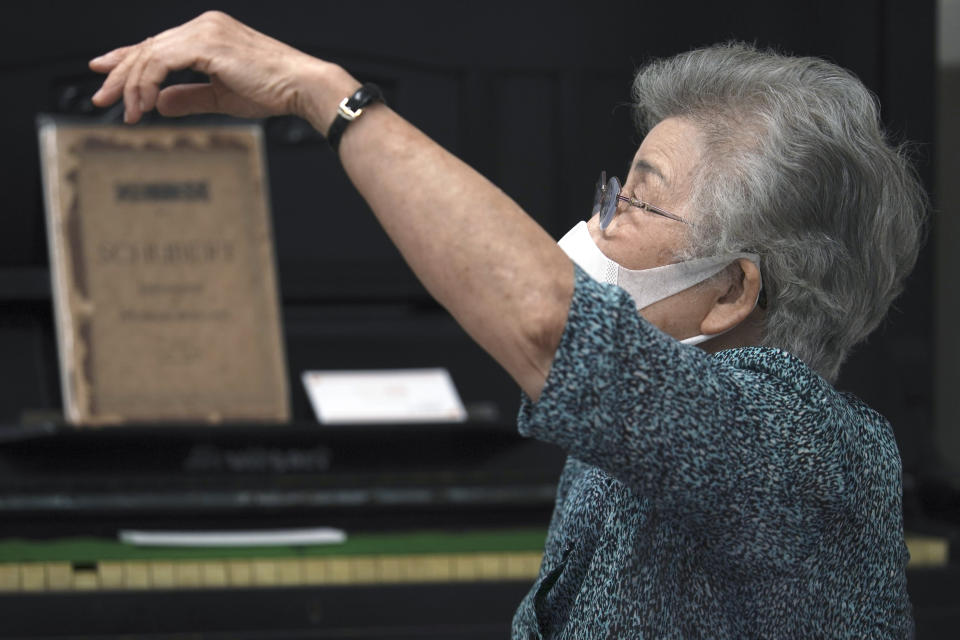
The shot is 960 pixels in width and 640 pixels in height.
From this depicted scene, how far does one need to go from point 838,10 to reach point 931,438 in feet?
2.96

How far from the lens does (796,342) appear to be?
111cm

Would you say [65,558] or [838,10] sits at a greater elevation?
[838,10]

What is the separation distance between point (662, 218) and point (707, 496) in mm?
314

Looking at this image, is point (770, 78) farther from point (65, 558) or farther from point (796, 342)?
point (65, 558)

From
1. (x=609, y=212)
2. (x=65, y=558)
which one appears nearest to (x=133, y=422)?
(x=65, y=558)

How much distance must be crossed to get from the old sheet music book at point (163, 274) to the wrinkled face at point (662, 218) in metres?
1.21

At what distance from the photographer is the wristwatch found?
0.92m

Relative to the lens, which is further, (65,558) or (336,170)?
(336,170)

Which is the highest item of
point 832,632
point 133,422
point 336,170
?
point 336,170

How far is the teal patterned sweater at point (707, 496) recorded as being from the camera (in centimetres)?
85

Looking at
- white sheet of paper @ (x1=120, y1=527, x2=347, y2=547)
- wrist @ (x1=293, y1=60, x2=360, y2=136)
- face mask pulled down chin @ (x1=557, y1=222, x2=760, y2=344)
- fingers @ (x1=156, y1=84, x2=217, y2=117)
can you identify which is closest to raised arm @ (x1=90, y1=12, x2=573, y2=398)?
wrist @ (x1=293, y1=60, x2=360, y2=136)

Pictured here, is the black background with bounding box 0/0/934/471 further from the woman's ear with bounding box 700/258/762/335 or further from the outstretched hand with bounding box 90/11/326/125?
the outstretched hand with bounding box 90/11/326/125

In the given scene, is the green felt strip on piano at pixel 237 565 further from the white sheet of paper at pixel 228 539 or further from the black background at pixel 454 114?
the black background at pixel 454 114

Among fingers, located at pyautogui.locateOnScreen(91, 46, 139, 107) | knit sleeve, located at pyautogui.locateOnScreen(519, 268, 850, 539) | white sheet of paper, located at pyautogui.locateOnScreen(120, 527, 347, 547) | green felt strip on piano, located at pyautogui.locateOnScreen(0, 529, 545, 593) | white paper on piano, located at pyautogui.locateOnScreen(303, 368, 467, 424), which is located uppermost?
fingers, located at pyautogui.locateOnScreen(91, 46, 139, 107)
